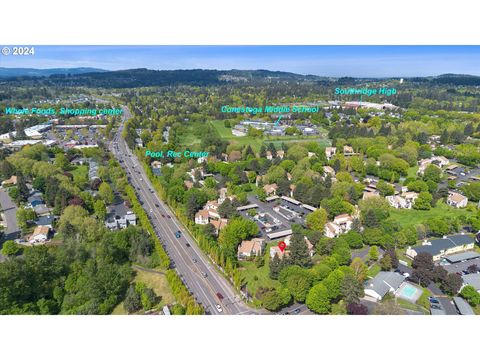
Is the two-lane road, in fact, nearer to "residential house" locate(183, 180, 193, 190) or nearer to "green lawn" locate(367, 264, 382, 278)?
"residential house" locate(183, 180, 193, 190)

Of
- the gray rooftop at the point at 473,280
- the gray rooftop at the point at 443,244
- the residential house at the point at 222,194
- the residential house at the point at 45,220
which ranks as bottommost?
the residential house at the point at 45,220

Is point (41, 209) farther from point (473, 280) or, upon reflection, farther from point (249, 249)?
point (473, 280)

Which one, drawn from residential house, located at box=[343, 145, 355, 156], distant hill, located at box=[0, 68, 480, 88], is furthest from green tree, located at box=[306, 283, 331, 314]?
distant hill, located at box=[0, 68, 480, 88]

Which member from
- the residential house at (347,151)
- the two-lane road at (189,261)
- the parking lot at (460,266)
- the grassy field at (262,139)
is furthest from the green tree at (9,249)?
the residential house at (347,151)

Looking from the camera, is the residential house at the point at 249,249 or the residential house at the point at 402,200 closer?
the residential house at the point at 249,249

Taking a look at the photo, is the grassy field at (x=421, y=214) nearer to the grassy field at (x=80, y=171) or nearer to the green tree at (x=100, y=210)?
the green tree at (x=100, y=210)

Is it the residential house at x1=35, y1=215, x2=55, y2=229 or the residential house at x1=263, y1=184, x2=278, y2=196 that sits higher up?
the residential house at x1=263, y1=184, x2=278, y2=196

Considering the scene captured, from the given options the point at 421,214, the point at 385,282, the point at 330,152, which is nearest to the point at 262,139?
the point at 330,152

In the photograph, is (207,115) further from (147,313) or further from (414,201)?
(147,313)
